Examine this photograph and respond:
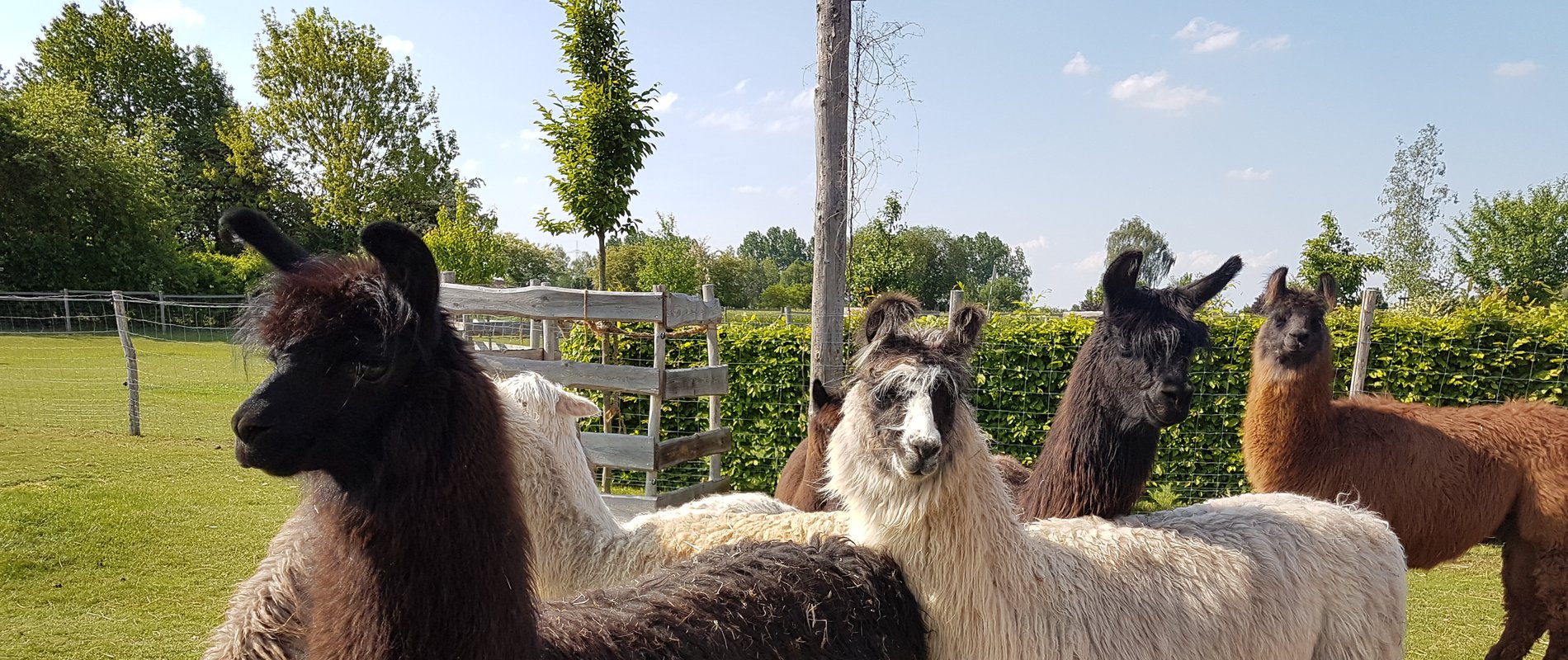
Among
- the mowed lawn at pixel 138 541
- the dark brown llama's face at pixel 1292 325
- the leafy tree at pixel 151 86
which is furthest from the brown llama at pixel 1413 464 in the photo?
the leafy tree at pixel 151 86

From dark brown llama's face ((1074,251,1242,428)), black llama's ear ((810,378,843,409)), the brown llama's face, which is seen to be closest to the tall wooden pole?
black llama's ear ((810,378,843,409))

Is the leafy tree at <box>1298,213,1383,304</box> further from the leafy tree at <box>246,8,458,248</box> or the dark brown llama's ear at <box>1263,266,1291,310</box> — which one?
the leafy tree at <box>246,8,458,248</box>

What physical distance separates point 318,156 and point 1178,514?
147 feet

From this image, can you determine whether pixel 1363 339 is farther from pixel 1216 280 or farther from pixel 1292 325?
pixel 1216 280

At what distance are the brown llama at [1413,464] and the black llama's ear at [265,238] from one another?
518cm

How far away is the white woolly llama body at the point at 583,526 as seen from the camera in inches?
117

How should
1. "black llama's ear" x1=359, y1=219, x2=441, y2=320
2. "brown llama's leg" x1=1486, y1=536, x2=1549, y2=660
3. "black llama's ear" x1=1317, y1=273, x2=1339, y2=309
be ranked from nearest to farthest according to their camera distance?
"black llama's ear" x1=359, y1=219, x2=441, y2=320 < "brown llama's leg" x1=1486, y1=536, x2=1549, y2=660 < "black llama's ear" x1=1317, y1=273, x2=1339, y2=309

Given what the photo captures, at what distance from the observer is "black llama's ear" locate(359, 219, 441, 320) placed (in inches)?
55.3

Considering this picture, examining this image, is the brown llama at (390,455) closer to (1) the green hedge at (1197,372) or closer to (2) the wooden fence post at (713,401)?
(2) the wooden fence post at (713,401)

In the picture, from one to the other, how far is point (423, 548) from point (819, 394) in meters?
2.92

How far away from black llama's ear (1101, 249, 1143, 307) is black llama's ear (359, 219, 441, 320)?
2.73m

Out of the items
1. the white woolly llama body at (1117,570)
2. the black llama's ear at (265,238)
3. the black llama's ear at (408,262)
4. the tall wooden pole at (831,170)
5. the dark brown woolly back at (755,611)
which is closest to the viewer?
the black llama's ear at (408,262)

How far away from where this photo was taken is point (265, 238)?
166cm

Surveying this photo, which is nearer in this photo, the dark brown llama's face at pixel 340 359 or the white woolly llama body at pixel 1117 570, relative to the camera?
the dark brown llama's face at pixel 340 359
